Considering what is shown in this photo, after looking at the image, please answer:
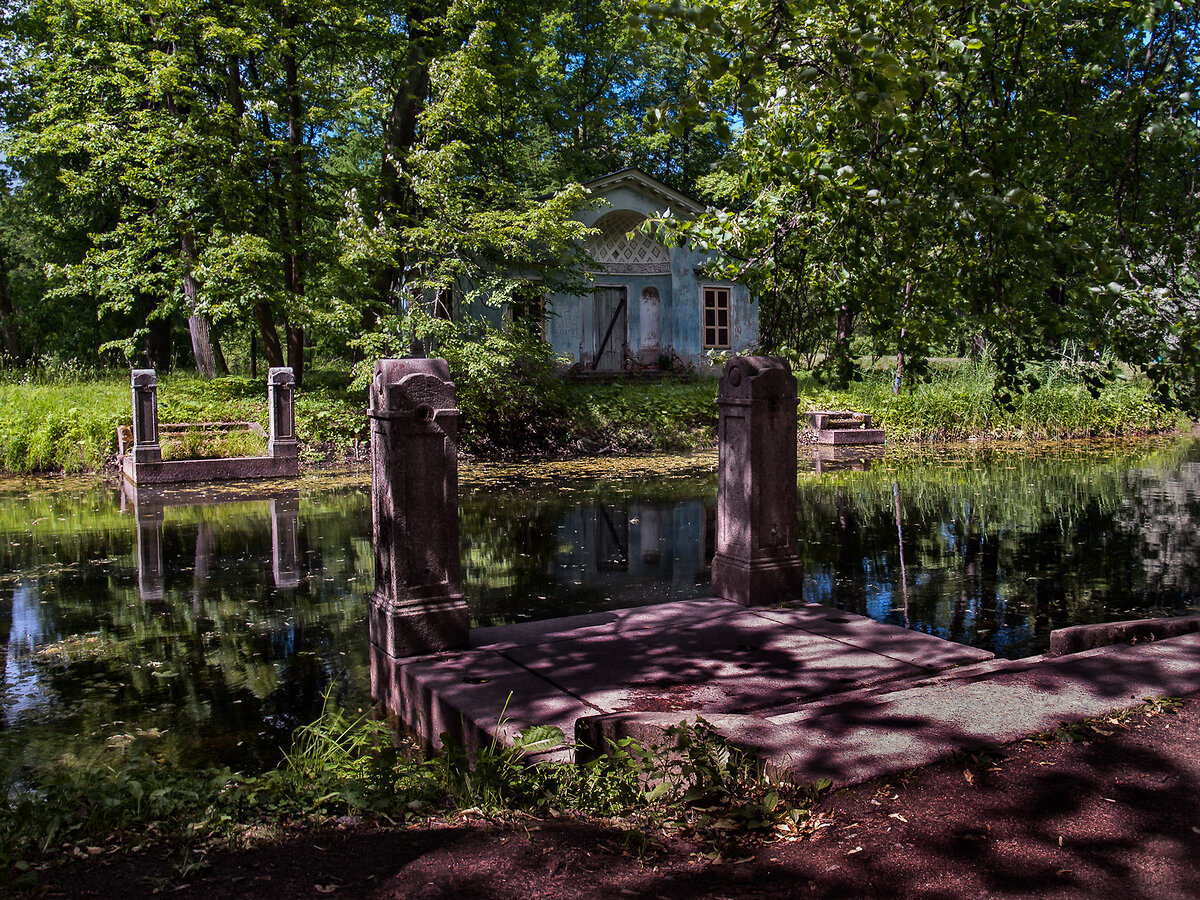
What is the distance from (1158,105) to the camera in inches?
208

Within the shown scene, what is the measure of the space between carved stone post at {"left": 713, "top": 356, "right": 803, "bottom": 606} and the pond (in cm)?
112

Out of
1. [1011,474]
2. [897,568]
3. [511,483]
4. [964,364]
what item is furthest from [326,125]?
[897,568]

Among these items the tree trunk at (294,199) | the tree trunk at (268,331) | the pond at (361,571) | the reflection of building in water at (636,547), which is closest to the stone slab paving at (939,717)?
the pond at (361,571)

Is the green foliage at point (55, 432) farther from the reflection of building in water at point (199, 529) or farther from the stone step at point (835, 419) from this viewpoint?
the stone step at point (835, 419)

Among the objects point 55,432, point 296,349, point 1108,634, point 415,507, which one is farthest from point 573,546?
point 296,349

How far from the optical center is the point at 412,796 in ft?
11.7

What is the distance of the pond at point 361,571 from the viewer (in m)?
5.38

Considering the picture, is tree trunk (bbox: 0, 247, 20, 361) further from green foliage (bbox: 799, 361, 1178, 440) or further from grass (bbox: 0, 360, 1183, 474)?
green foliage (bbox: 799, 361, 1178, 440)

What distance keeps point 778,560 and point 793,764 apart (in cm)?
352

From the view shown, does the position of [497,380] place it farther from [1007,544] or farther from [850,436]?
[1007,544]

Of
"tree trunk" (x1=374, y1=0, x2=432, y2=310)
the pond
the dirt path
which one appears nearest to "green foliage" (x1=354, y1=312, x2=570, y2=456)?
"tree trunk" (x1=374, y1=0, x2=432, y2=310)

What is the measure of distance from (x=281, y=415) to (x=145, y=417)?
2172 millimetres

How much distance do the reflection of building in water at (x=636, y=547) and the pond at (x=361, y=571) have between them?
47mm

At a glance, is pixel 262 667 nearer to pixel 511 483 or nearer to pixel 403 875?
pixel 403 875
